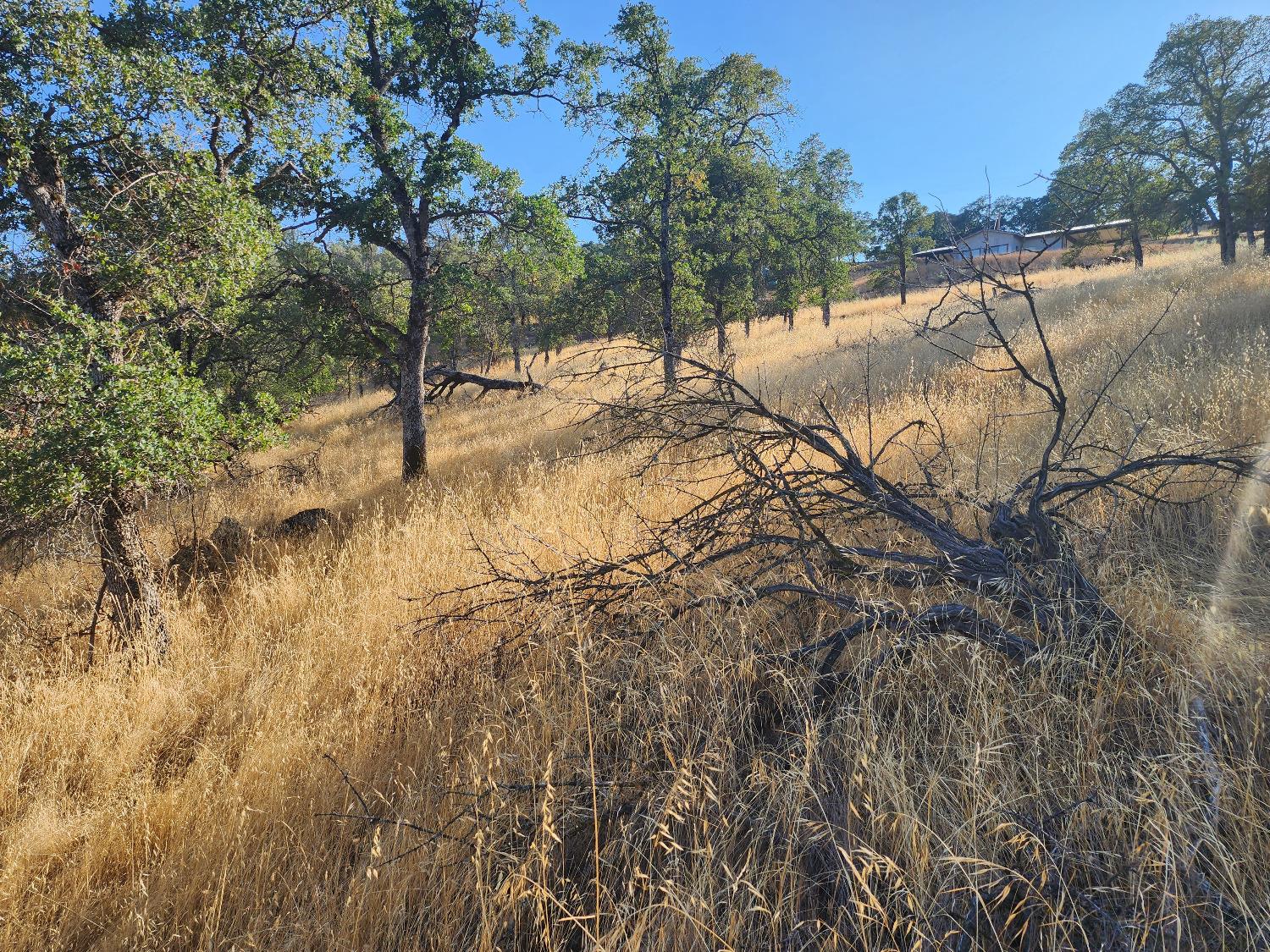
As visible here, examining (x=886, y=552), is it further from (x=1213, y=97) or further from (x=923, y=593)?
(x=1213, y=97)

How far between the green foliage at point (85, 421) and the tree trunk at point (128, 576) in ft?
0.89

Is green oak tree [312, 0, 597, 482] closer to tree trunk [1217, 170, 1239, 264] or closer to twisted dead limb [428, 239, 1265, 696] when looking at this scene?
twisted dead limb [428, 239, 1265, 696]

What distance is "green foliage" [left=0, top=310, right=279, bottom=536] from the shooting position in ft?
11.1

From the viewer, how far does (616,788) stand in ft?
7.01

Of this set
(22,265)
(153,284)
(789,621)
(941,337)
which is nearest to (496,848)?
(789,621)

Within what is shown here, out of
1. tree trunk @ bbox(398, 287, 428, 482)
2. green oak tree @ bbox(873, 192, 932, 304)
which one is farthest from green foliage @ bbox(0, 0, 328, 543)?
green oak tree @ bbox(873, 192, 932, 304)

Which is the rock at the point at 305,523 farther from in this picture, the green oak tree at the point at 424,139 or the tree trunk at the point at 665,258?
the tree trunk at the point at 665,258

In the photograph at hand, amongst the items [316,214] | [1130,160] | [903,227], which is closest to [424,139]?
[316,214]

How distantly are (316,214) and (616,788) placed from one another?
9476mm

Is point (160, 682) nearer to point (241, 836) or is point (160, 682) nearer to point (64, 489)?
point (64, 489)

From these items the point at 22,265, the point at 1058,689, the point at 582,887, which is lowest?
the point at 582,887

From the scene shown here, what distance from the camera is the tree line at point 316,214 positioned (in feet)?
12.3

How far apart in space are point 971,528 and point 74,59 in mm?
7475

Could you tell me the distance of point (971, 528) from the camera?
13.1 feet
